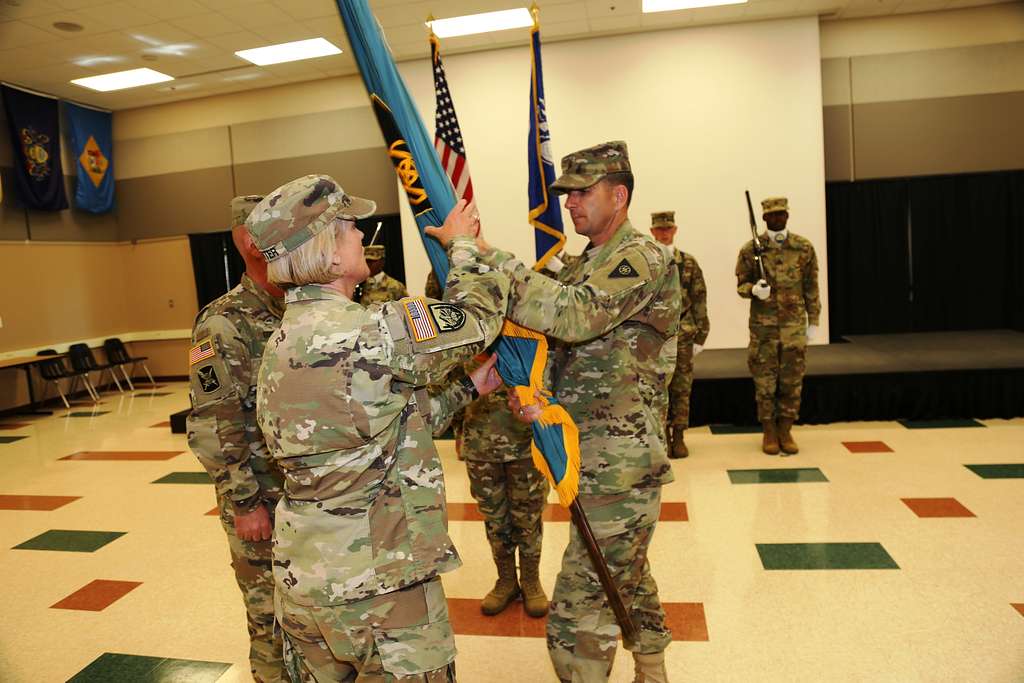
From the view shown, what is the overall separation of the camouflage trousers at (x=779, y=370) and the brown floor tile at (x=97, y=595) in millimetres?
4093

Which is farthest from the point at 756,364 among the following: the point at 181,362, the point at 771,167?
the point at 181,362

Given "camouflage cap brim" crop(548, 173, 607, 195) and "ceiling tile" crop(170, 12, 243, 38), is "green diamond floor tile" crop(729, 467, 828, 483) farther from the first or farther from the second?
"ceiling tile" crop(170, 12, 243, 38)

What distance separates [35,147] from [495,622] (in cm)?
909

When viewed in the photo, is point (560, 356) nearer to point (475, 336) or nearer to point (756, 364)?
point (475, 336)

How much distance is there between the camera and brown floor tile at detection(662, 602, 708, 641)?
268 centimetres

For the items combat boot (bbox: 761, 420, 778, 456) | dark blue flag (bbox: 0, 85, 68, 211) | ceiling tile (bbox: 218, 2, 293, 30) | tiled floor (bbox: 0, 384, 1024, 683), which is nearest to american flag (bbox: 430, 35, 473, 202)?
tiled floor (bbox: 0, 384, 1024, 683)

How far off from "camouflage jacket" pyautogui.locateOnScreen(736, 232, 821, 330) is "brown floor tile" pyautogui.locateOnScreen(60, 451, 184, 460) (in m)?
4.99

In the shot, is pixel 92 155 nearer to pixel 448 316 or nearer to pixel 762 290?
pixel 762 290

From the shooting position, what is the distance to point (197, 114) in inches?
392

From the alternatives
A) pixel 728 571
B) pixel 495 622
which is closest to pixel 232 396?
pixel 495 622

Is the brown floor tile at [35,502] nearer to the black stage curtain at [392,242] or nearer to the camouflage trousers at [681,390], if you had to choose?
the camouflage trousers at [681,390]

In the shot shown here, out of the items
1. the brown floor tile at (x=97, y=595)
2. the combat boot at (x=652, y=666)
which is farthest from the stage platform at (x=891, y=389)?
the brown floor tile at (x=97, y=595)

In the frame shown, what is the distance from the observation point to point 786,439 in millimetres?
5082

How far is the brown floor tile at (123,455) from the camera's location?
6133 mm
